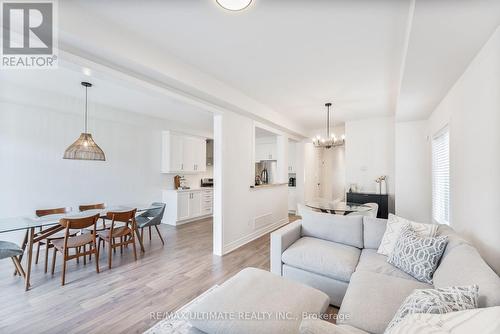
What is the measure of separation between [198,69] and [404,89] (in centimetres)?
259

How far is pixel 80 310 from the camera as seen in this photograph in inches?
80.3

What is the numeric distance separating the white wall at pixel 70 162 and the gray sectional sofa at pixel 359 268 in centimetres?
395

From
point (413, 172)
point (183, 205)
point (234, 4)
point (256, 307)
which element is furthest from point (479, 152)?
point (183, 205)

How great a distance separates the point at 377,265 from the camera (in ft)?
6.68

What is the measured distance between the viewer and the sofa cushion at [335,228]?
2.57 m

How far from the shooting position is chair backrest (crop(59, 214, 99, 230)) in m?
2.55

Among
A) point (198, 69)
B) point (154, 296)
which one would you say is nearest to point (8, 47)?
point (198, 69)

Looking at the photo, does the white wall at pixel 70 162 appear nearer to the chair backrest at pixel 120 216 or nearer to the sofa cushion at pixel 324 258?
the chair backrest at pixel 120 216

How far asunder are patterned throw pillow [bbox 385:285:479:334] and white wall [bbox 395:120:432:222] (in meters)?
3.77

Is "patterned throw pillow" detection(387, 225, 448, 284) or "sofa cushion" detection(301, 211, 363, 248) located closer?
"patterned throw pillow" detection(387, 225, 448, 284)

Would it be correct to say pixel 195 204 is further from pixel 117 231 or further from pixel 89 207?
pixel 117 231

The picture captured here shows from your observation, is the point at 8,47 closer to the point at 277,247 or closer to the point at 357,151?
the point at 277,247

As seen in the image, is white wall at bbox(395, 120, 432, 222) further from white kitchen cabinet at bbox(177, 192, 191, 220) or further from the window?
white kitchen cabinet at bbox(177, 192, 191, 220)

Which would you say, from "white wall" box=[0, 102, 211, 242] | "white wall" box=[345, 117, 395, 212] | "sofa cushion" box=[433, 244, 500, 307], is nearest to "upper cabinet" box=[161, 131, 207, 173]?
"white wall" box=[0, 102, 211, 242]
